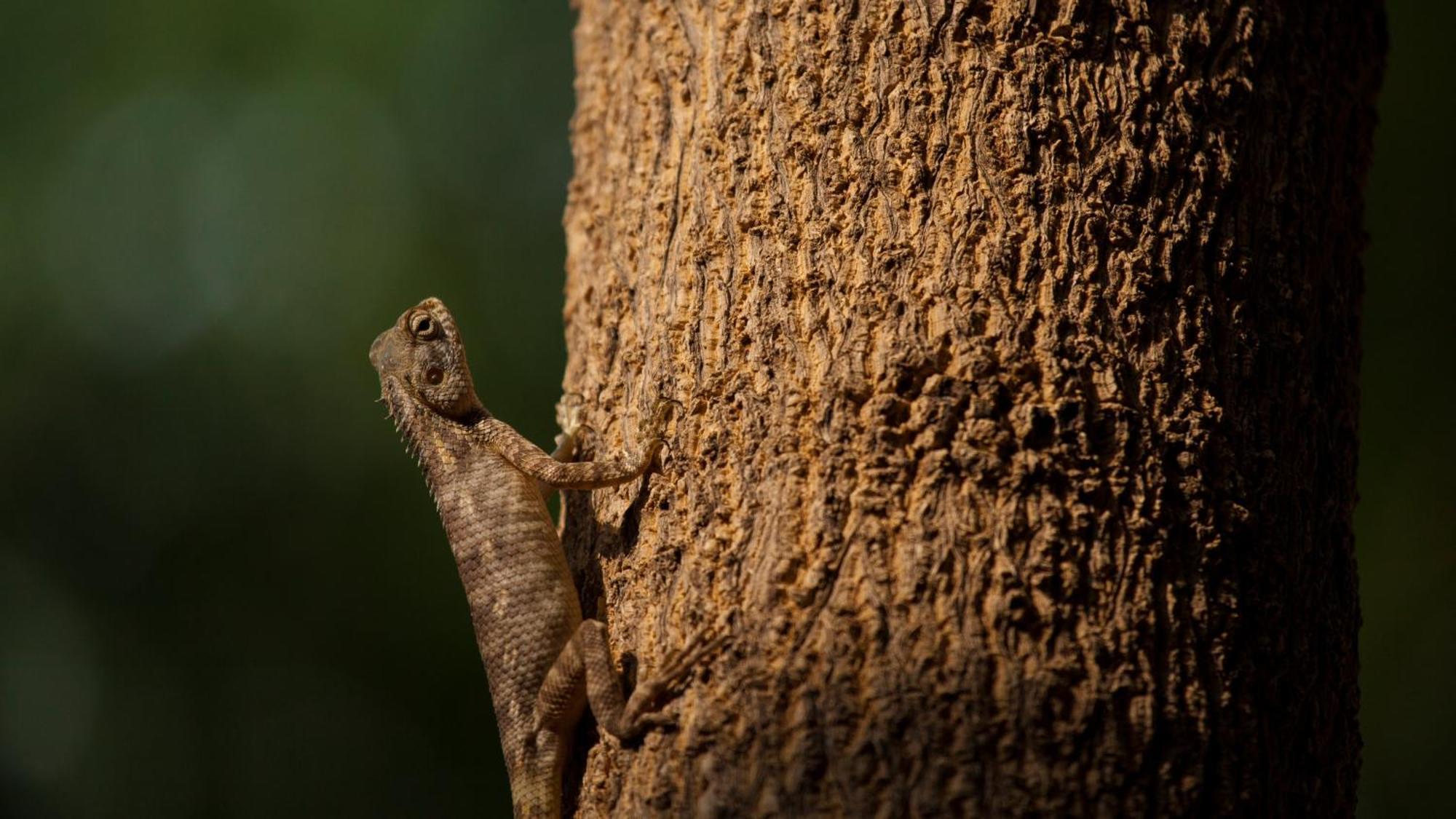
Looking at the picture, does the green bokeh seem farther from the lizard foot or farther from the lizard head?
the lizard foot

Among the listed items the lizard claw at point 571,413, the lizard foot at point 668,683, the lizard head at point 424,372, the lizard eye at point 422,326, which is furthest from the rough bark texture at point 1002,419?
the lizard eye at point 422,326

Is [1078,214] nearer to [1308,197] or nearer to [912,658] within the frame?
[1308,197]

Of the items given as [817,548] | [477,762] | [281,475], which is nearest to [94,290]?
[281,475]

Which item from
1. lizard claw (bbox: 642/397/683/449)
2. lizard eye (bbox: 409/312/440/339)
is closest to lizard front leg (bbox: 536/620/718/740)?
lizard claw (bbox: 642/397/683/449)

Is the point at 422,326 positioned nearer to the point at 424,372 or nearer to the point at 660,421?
the point at 424,372

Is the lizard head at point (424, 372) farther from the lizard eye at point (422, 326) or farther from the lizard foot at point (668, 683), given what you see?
the lizard foot at point (668, 683)

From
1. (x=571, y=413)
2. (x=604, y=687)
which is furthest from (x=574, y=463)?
(x=604, y=687)

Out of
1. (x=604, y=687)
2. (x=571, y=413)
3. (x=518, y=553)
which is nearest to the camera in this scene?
(x=604, y=687)

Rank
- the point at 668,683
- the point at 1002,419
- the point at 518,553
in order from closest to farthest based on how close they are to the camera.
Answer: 1. the point at 1002,419
2. the point at 668,683
3. the point at 518,553
